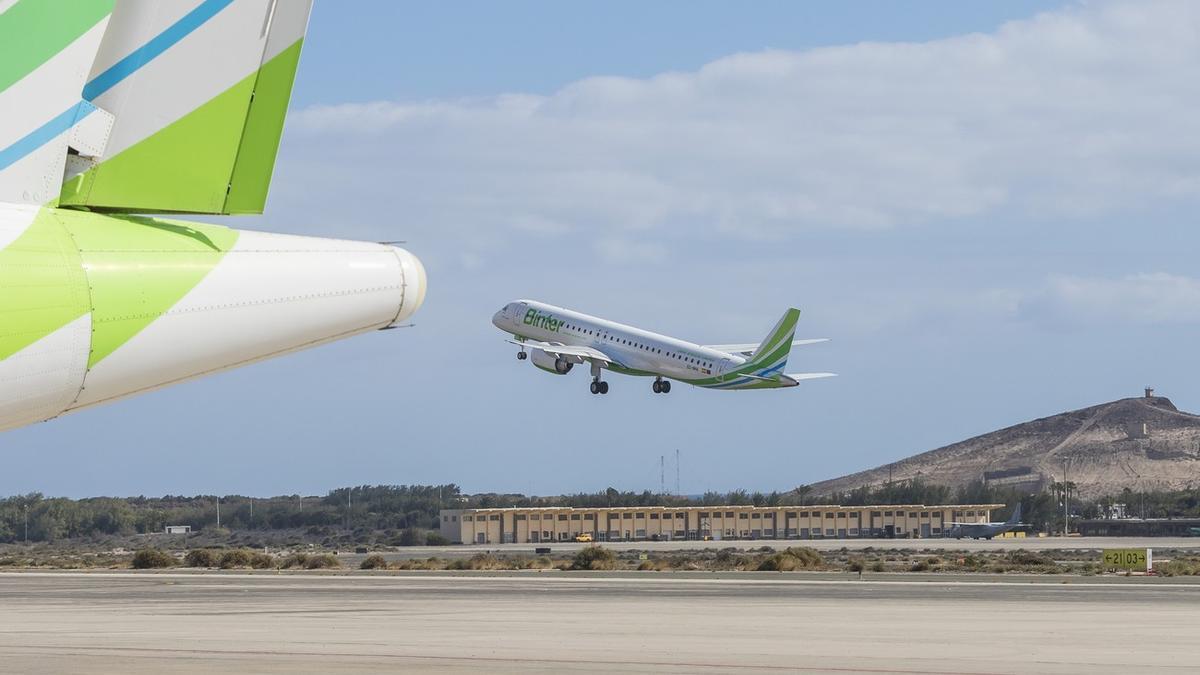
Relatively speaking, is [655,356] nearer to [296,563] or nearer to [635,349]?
[635,349]

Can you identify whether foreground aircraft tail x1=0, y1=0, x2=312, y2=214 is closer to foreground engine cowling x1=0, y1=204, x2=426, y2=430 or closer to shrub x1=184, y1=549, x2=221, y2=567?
foreground engine cowling x1=0, y1=204, x2=426, y2=430

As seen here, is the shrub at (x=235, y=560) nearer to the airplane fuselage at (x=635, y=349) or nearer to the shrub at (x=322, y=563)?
the shrub at (x=322, y=563)

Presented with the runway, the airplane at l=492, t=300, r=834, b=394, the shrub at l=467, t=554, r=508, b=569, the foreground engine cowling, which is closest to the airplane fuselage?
the airplane at l=492, t=300, r=834, b=394

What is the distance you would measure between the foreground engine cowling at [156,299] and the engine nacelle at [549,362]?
7834 centimetres

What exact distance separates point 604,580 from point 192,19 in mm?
43919

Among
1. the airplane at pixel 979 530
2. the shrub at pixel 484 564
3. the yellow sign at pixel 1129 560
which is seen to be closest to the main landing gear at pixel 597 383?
the shrub at pixel 484 564

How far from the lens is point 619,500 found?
447 ft

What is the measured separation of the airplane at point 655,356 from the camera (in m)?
87.4

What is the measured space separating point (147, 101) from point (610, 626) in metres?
20.2

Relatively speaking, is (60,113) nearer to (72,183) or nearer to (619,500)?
(72,183)

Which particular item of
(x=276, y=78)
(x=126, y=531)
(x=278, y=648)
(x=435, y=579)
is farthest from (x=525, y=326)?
(x=276, y=78)

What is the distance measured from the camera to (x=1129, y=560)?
6056cm

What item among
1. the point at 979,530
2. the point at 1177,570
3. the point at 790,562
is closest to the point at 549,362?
the point at 790,562

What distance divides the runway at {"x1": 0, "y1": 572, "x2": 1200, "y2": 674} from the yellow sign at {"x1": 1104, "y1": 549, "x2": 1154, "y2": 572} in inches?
402
